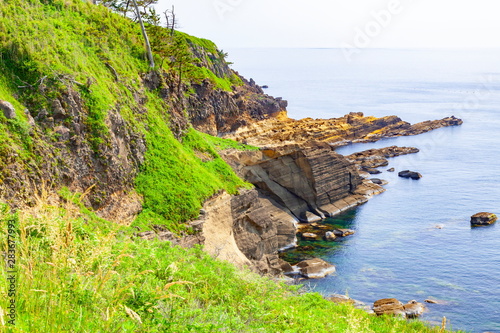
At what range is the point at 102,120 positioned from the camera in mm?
26578

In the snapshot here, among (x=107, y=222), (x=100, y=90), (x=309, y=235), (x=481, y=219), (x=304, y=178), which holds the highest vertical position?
(x=100, y=90)

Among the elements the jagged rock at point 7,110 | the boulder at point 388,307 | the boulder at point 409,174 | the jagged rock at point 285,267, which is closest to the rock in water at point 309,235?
the jagged rock at point 285,267

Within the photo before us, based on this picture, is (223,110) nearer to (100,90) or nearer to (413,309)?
(413,309)

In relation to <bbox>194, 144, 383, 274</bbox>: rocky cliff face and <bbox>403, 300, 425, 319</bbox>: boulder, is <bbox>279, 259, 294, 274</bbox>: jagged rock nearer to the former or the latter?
<bbox>194, 144, 383, 274</bbox>: rocky cliff face

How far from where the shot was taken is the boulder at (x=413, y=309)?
120 ft

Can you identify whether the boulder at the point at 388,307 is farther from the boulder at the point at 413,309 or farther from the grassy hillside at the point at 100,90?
the grassy hillside at the point at 100,90

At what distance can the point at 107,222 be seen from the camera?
77.0ft

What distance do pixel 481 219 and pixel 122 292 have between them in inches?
2354

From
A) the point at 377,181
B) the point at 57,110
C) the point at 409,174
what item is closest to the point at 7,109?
the point at 57,110

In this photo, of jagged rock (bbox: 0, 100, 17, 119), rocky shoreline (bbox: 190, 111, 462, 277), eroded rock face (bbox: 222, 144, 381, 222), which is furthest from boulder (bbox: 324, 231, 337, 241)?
jagged rock (bbox: 0, 100, 17, 119)

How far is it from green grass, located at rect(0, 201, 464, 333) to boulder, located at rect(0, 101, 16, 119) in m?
10.7

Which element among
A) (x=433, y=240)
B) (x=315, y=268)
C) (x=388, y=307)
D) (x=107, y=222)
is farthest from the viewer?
(x=433, y=240)

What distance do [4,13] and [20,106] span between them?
22.7 feet

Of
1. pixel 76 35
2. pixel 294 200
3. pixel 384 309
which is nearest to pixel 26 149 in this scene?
pixel 76 35
